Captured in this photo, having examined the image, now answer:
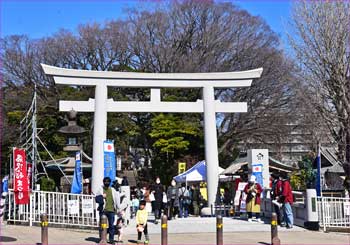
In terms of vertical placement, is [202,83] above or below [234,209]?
above

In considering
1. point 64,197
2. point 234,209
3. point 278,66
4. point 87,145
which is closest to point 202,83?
point 234,209

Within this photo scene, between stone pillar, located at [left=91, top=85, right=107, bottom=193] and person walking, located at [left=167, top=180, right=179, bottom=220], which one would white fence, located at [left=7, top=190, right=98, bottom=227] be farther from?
stone pillar, located at [left=91, top=85, right=107, bottom=193]

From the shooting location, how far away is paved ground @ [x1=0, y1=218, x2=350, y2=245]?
13.1 metres

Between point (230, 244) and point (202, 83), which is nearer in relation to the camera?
point (230, 244)

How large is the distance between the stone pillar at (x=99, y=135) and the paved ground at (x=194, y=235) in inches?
201

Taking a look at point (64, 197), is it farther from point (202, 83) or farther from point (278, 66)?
point (278, 66)

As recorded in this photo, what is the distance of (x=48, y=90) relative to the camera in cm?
3894

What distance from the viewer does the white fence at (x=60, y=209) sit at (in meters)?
15.3

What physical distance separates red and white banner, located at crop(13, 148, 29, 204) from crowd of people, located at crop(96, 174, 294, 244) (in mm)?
2199

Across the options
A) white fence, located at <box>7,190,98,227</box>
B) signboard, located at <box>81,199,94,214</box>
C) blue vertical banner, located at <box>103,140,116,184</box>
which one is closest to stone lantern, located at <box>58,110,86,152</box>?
blue vertical banner, located at <box>103,140,116,184</box>

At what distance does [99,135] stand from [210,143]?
496 cm

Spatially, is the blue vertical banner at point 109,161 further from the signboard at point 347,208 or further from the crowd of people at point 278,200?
the signboard at point 347,208

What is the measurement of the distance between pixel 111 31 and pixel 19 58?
749 centimetres

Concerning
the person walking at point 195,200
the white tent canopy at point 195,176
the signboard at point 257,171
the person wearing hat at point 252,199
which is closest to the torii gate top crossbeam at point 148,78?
the signboard at point 257,171
